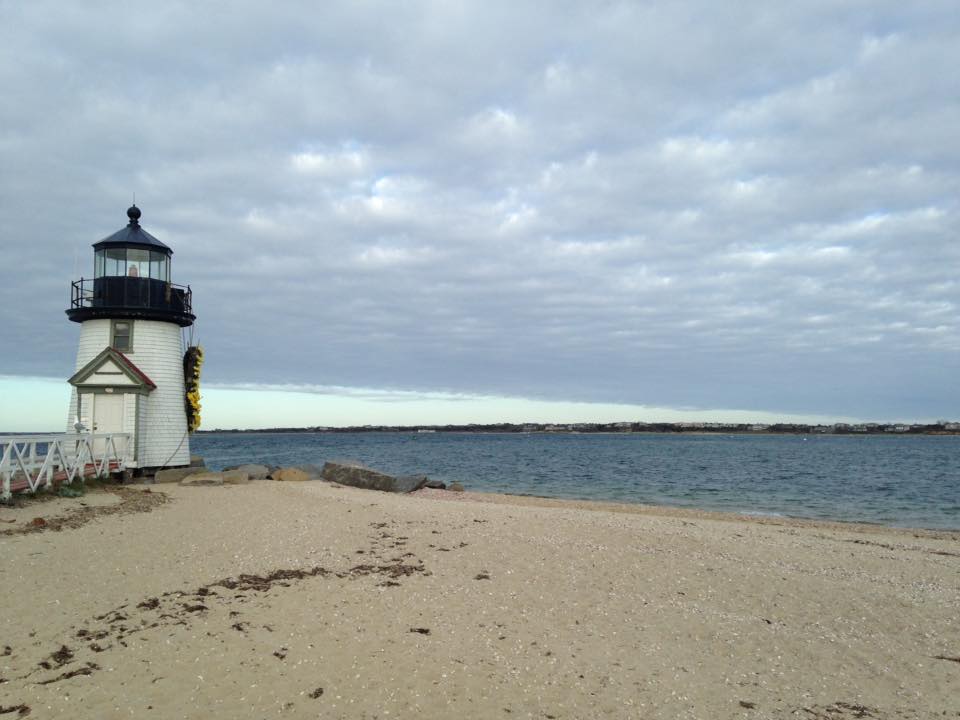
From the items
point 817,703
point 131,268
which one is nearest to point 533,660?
point 817,703

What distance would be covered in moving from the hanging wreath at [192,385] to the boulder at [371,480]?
575cm

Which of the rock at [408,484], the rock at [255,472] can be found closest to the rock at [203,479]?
the rock at [255,472]

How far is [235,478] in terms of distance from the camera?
22359mm

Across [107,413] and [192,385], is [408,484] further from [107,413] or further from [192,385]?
[107,413]

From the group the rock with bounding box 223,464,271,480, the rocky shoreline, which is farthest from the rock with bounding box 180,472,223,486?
the rock with bounding box 223,464,271,480

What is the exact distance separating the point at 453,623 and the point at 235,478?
53.7ft

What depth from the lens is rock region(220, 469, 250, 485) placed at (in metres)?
22.0

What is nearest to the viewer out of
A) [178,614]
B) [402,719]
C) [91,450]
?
[402,719]

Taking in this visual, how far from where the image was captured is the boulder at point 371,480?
2427 centimetres

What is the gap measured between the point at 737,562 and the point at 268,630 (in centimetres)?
822

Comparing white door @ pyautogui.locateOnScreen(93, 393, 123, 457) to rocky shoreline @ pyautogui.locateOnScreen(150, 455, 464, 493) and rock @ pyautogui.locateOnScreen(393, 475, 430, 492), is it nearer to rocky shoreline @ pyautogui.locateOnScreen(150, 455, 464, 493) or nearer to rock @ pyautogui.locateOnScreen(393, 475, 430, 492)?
rocky shoreline @ pyautogui.locateOnScreen(150, 455, 464, 493)

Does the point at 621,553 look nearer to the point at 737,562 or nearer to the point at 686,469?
the point at 737,562

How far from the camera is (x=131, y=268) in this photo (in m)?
21.1

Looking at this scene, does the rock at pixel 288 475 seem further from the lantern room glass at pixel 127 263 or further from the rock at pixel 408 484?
the lantern room glass at pixel 127 263
